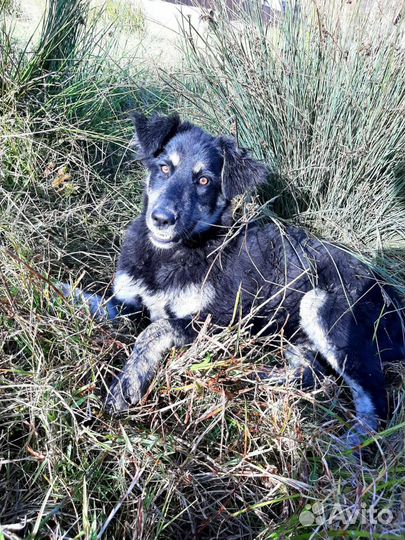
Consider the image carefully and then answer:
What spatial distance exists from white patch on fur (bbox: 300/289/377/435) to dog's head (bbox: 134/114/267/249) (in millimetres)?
682

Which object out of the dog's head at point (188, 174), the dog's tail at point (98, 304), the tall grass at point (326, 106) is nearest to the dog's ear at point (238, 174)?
the dog's head at point (188, 174)

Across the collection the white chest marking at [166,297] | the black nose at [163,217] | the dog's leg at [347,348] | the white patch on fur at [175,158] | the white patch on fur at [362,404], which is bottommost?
the white patch on fur at [362,404]

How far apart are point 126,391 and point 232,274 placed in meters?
0.91

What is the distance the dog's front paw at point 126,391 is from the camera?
7.01 ft

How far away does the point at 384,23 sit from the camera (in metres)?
3.32

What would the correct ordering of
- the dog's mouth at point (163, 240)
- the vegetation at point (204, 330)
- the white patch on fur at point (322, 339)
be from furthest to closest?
the dog's mouth at point (163, 240)
the white patch on fur at point (322, 339)
the vegetation at point (204, 330)

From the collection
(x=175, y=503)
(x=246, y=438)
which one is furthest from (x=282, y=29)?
(x=175, y=503)

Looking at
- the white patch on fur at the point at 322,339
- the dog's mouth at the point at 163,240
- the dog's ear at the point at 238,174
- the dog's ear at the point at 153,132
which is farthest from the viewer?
the dog's ear at the point at 153,132

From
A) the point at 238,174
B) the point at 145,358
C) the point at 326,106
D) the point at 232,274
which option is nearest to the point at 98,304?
the point at 145,358

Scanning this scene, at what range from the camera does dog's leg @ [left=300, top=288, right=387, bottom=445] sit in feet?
8.38

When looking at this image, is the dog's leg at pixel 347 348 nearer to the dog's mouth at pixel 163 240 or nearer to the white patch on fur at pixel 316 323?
the white patch on fur at pixel 316 323

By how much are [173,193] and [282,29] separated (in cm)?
157

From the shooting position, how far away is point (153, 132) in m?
2.94

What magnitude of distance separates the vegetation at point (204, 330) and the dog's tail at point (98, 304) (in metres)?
0.06
